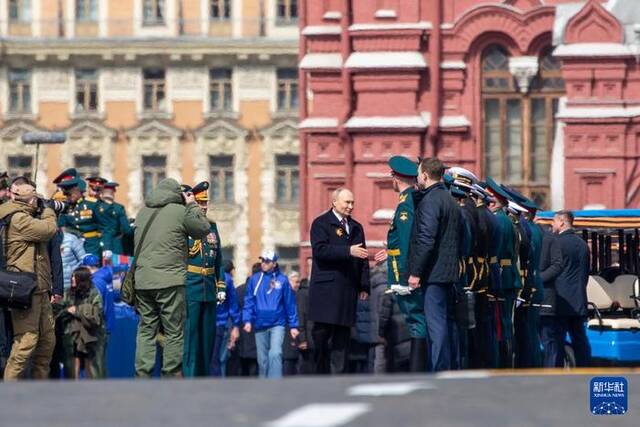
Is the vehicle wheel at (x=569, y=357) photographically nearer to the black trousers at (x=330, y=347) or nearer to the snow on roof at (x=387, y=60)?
the black trousers at (x=330, y=347)

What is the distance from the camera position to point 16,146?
73.1m

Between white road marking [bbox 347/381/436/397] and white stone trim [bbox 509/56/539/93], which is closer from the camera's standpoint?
white road marking [bbox 347/381/436/397]

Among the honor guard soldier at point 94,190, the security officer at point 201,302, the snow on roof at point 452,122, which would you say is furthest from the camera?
the snow on roof at point 452,122

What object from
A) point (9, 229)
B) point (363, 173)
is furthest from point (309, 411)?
point (363, 173)

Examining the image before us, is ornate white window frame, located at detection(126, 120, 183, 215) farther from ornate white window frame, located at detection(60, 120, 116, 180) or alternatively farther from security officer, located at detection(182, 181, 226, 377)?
security officer, located at detection(182, 181, 226, 377)

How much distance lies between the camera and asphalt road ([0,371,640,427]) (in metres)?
7.62

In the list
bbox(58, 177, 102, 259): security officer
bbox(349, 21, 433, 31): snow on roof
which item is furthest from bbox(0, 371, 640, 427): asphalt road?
bbox(349, 21, 433, 31): snow on roof

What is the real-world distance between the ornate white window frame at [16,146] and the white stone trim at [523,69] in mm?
39361

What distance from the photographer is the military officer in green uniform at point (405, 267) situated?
14930 millimetres

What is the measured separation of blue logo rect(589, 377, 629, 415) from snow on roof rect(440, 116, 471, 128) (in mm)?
25750

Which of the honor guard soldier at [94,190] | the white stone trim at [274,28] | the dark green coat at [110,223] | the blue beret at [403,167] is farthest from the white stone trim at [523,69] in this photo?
the white stone trim at [274,28]

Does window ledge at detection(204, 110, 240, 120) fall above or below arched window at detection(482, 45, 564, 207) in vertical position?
above

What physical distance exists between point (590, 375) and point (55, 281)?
7504mm

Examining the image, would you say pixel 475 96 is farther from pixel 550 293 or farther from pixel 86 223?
pixel 550 293
